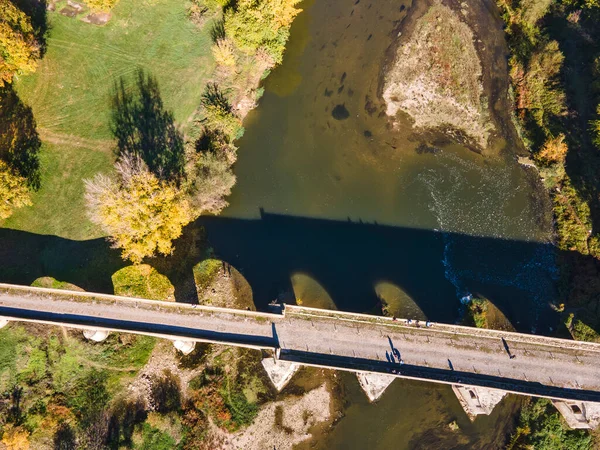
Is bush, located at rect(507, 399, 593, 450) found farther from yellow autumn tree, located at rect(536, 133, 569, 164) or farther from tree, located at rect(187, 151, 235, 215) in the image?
tree, located at rect(187, 151, 235, 215)

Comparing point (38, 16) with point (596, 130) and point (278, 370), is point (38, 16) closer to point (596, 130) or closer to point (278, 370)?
point (278, 370)

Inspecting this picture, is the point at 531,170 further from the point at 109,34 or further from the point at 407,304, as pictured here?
the point at 109,34

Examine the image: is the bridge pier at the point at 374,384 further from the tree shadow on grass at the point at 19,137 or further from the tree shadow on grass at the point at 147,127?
the tree shadow on grass at the point at 19,137

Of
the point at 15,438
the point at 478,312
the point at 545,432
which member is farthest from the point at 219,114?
the point at 545,432

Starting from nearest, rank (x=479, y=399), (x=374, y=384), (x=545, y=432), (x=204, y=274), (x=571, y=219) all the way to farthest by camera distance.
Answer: (x=479, y=399), (x=545, y=432), (x=374, y=384), (x=204, y=274), (x=571, y=219)

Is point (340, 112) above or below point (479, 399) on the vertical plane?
above

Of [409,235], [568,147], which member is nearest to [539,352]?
[409,235]
